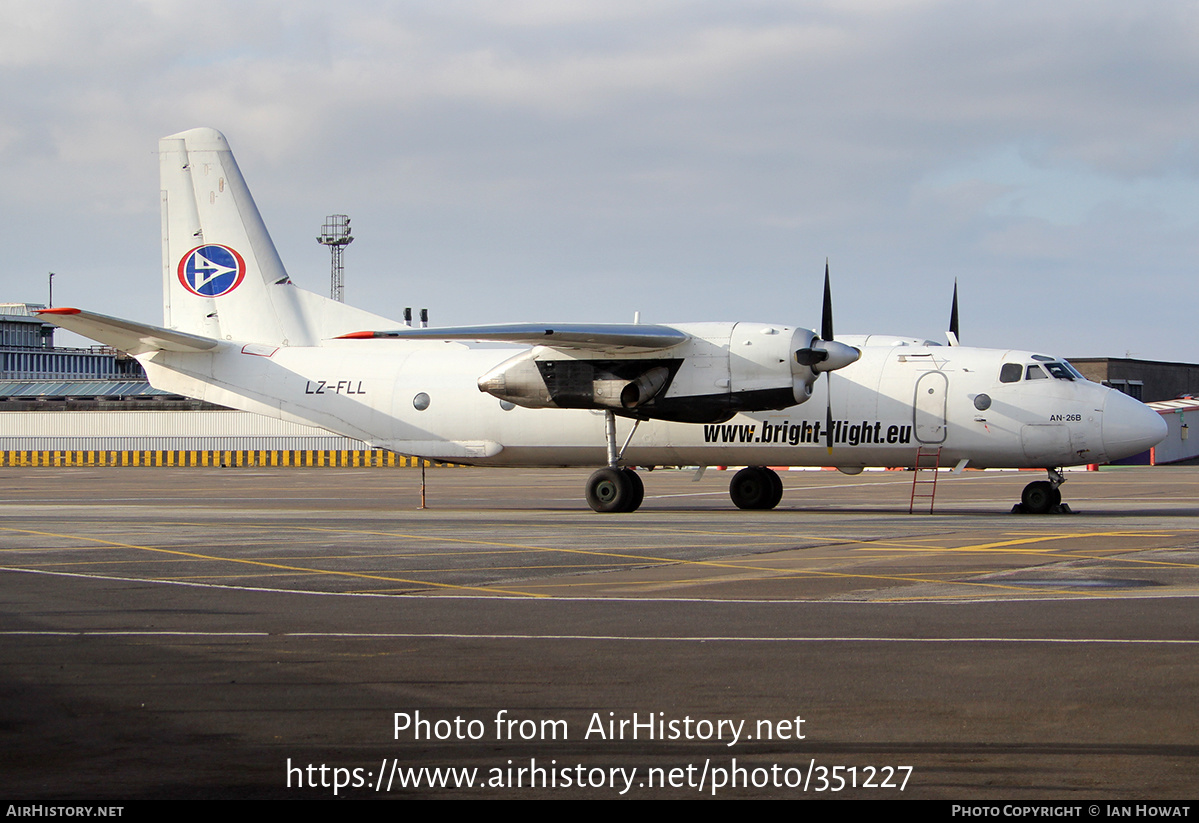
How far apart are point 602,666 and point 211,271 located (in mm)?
25406

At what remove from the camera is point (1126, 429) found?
23.8 meters

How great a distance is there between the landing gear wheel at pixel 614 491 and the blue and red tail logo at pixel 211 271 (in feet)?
39.9

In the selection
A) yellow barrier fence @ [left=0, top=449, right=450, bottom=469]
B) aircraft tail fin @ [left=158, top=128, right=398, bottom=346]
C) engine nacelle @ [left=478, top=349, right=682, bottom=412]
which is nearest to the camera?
engine nacelle @ [left=478, top=349, right=682, bottom=412]

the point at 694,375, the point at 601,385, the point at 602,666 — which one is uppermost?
the point at 694,375

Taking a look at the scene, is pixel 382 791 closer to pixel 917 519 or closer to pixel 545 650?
pixel 545 650

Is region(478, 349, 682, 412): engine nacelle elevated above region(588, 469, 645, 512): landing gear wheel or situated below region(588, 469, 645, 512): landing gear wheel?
above

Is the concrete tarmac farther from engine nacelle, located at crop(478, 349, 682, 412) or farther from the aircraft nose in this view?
engine nacelle, located at crop(478, 349, 682, 412)

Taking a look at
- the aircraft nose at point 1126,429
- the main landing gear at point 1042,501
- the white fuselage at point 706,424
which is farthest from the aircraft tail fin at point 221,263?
the aircraft nose at point 1126,429

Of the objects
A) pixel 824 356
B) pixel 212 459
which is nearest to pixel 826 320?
pixel 824 356

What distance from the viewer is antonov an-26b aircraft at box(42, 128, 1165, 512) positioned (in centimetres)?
2425

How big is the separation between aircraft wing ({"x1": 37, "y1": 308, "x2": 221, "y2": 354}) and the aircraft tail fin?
4.91 feet

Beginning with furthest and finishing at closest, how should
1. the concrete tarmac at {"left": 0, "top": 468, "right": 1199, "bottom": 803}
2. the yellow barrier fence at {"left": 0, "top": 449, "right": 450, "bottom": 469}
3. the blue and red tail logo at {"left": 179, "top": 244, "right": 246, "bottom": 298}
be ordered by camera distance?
the yellow barrier fence at {"left": 0, "top": 449, "right": 450, "bottom": 469}
the blue and red tail logo at {"left": 179, "top": 244, "right": 246, "bottom": 298}
the concrete tarmac at {"left": 0, "top": 468, "right": 1199, "bottom": 803}

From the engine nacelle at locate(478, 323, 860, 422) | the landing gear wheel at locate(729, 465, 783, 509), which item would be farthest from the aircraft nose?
the landing gear wheel at locate(729, 465, 783, 509)

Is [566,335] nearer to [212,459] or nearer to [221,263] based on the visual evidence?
[221,263]
